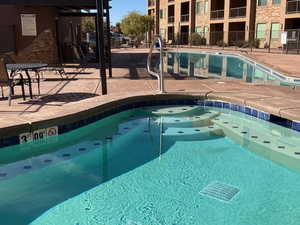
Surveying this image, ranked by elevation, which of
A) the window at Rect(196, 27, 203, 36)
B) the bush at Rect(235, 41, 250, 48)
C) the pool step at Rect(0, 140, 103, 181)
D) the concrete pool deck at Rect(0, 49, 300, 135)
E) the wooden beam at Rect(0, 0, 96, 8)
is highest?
the window at Rect(196, 27, 203, 36)

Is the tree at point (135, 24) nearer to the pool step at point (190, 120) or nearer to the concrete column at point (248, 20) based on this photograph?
the concrete column at point (248, 20)

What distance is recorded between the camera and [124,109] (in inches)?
309

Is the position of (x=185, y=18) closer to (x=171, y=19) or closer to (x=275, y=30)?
(x=171, y=19)

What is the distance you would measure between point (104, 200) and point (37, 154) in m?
2.04

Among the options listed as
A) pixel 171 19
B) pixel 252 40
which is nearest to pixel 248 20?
pixel 252 40

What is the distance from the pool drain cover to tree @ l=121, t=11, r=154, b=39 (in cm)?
4598

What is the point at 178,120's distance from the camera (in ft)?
24.8

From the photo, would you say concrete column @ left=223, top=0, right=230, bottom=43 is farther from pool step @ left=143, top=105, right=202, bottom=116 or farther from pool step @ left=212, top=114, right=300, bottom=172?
pool step @ left=212, top=114, right=300, bottom=172

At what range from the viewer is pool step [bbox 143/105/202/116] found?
26.3ft

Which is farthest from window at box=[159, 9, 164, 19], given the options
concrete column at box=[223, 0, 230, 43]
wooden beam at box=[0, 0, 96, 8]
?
wooden beam at box=[0, 0, 96, 8]

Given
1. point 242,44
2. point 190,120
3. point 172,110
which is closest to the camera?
point 190,120

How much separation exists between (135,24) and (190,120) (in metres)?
43.0

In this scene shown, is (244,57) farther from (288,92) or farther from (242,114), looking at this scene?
(242,114)

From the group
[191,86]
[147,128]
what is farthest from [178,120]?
[191,86]
